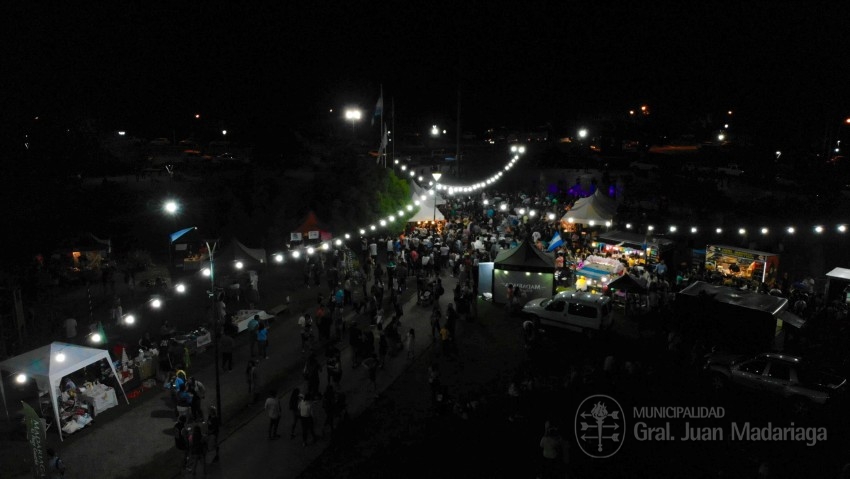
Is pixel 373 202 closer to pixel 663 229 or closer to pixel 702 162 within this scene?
pixel 663 229

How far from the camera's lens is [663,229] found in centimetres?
2439

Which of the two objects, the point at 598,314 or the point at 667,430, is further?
the point at 598,314

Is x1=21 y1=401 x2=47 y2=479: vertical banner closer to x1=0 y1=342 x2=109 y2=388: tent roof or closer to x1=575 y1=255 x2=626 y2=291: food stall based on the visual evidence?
x1=0 y1=342 x2=109 y2=388: tent roof

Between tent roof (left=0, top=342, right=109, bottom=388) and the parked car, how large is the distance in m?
13.7

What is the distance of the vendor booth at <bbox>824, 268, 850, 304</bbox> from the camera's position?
16.0 metres

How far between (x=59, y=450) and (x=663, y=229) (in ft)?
77.0

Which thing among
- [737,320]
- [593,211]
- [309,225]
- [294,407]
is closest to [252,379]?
[294,407]

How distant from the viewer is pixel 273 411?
9.92 metres

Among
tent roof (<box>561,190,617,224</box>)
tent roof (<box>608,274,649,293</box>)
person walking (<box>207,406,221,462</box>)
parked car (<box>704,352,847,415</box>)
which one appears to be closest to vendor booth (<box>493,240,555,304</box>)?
tent roof (<box>608,274,649,293</box>)

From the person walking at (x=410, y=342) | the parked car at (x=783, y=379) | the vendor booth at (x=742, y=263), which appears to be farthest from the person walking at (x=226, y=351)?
the vendor booth at (x=742, y=263)

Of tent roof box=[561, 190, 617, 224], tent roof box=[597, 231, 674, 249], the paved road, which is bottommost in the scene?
the paved road

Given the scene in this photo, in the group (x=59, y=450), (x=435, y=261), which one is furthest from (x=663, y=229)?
(x=59, y=450)
